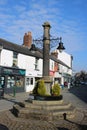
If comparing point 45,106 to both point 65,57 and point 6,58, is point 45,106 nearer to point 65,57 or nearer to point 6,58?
point 6,58

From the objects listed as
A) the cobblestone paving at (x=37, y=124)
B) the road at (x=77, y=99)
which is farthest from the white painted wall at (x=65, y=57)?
the cobblestone paving at (x=37, y=124)

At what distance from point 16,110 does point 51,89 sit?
2365 mm

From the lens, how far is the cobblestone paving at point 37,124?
10.7 meters

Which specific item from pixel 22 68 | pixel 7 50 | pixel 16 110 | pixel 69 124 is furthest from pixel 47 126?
pixel 22 68

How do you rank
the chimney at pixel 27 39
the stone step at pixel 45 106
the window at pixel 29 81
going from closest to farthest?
1. the stone step at pixel 45 106
2. the window at pixel 29 81
3. the chimney at pixel 27 39

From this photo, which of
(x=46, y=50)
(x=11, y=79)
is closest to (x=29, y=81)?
(x=11, y=79)

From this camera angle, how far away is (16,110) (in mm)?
13438

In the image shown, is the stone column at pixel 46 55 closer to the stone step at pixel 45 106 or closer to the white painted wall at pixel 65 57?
the stone step at pixel 45 106

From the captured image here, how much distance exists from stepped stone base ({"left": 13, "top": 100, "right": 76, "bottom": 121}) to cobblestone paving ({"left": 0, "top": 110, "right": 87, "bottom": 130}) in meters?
0.33

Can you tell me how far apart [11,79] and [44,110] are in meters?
19.6

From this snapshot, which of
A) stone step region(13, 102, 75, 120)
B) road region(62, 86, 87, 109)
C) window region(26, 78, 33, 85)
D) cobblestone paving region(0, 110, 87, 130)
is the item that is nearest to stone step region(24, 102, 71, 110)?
stone step region(13, 102, 75, 120)

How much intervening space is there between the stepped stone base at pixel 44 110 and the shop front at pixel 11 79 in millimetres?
16297

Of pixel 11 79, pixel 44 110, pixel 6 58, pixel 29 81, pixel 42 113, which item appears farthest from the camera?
→ pixel 29 81

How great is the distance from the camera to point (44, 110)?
42.3 ft
